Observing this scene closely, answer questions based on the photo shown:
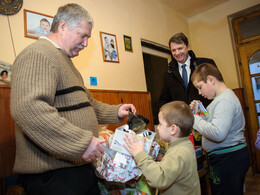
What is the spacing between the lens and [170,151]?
4.11 feet

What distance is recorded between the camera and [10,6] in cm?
179

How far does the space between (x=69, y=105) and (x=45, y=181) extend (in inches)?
14.3

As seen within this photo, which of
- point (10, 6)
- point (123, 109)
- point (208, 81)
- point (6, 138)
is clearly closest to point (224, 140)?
point (208, 81)

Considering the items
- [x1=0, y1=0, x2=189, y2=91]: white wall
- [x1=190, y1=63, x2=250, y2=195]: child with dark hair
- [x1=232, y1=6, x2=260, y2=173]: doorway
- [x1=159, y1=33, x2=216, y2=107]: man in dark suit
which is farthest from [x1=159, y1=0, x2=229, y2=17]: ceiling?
[x1=190, y1=63, x2=250, y2=195]: child with dark hair

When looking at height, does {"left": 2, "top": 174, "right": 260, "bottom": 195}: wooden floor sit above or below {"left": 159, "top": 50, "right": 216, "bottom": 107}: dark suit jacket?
below

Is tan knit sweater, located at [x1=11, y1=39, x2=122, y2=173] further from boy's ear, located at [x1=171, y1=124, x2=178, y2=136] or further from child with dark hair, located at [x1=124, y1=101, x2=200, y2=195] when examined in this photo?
boy's ear, located at [x1=171, y1=124, x2=178, y2=136]

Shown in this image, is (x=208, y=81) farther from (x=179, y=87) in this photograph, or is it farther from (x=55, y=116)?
(x=55, y=116)

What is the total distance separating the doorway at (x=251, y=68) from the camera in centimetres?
377

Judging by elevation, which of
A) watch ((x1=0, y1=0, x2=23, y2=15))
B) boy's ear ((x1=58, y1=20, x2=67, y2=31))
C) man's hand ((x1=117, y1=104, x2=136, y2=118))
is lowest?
man's hand ((x1=117, y1=104, x2=136, y2=118))

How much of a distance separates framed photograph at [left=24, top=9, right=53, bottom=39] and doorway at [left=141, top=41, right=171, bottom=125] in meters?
1.68

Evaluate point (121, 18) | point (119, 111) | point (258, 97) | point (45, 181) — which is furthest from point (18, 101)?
point (258, 97)

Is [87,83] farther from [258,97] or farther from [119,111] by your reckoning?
[258,97]

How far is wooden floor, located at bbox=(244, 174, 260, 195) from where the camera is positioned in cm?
294

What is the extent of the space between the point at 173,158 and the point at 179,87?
1.29 m
